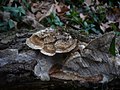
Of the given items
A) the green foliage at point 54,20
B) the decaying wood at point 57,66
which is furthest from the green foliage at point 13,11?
the decaying wood at point 57,66

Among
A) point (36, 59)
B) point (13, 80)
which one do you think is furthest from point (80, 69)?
point (13, 80)

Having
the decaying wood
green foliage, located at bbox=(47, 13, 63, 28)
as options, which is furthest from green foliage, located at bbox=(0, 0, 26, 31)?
the decaying wood

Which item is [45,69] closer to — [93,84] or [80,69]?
[80,69]

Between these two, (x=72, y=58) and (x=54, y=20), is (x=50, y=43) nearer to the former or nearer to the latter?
(x=72, y=58)

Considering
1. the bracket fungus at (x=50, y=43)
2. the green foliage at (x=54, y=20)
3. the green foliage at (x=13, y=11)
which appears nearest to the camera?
the bracket fungus at (x=50, y=43)

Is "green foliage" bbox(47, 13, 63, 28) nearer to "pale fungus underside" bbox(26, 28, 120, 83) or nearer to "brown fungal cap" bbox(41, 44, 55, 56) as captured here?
Result: "pale fungus underside" bbox(26, 28, 120, 83)

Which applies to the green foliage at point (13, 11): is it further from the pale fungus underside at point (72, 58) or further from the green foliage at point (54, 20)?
the pale fungus underside at point (72, 58)

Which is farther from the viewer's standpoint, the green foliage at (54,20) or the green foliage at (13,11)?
the green foliage at (54,20)
